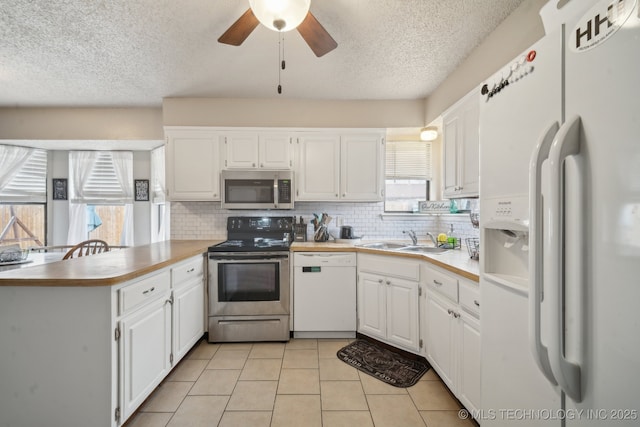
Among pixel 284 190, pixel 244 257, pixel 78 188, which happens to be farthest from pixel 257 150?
pixel 78 188

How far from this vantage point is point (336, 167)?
3.17m

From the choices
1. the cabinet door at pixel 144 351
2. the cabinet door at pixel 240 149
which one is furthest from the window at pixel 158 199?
the cabinet door at pixel 144 351

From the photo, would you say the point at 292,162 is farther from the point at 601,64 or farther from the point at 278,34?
the point at 601,64

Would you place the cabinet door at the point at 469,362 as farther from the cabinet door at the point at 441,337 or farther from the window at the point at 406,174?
the window at the point at 406,174

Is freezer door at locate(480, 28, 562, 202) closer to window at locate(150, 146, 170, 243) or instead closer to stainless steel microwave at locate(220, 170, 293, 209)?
stainless steel microwave at locate(220, 170, 293, 209)

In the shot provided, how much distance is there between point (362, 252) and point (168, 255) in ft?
5.46

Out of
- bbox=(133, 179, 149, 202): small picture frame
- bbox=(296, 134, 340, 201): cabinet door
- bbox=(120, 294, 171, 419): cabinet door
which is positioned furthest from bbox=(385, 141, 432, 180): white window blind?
bbox=(133, 179, 149, 202): small picture frame

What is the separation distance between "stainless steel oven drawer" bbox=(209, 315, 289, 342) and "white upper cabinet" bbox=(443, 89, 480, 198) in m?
1.99

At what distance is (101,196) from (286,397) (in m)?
3.88

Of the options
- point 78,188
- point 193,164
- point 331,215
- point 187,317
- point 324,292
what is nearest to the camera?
point 187,317

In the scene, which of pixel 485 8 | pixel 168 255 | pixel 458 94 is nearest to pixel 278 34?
pixel 485 8

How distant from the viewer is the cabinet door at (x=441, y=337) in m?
1.89

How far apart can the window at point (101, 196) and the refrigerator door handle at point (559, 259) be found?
15.4 feet

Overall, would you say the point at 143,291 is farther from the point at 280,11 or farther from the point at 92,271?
the point at 280,11
